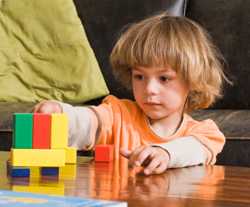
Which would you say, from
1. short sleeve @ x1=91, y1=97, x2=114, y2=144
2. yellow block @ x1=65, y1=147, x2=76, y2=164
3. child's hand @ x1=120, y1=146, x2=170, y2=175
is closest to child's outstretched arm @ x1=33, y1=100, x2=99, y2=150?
short sleeve @ x1=91, y1=97, x2=114, y2=144

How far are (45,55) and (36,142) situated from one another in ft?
5.45

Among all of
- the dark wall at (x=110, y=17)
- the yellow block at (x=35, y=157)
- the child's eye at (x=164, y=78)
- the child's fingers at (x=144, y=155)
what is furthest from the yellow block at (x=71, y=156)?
the dark wall at (x=110, y=17)

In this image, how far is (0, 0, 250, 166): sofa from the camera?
2.40 meters

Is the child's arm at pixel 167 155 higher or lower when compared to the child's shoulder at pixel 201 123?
lower

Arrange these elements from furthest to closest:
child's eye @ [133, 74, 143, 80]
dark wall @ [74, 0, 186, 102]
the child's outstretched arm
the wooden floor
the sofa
A: dark wall @ [74, 0, 186, 102], the sofa, child's eye @ [133, 74, 143, 80], the child's outstretched arm, the wooden floor

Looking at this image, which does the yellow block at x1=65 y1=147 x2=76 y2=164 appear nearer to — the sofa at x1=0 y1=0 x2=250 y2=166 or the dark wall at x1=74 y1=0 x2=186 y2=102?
the sofa at x1=0 y1=0 x2=250 y2=166

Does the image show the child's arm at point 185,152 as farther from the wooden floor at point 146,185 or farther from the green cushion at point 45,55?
the green cushion at point 45,55

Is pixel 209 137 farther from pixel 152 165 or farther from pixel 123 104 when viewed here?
pixel 152 165

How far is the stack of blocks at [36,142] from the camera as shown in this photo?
41.9 inches

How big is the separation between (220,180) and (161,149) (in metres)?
0.23

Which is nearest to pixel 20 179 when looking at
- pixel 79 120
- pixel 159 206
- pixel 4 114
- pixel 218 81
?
pixel 159 206

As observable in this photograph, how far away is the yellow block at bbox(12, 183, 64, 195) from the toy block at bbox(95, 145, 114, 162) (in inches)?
15.8

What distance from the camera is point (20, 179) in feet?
3.43

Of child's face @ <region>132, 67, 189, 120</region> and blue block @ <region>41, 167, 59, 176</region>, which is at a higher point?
child's face @ <region>132, 67, 189, 120</region>
